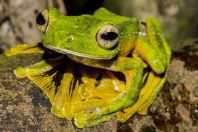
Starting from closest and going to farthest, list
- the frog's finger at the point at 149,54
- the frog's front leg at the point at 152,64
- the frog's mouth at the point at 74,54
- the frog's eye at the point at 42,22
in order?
the frog's mouth at the point at 74,54 < the frog's eye at the point at 42,22 < the frog's front leg at the point at 152,64 < the frog's finger at the point at 149,54

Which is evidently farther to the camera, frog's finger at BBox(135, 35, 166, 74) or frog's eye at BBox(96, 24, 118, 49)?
frog's finger at BBox(135, 35, 166, 74)

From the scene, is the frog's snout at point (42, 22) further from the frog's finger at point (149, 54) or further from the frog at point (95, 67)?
the frog's finger at point (149, 54)

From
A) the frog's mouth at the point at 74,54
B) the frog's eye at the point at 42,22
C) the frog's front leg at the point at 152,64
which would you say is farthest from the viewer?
the frog's front leg at the point at 152,64

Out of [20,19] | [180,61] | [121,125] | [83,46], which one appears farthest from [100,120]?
[20,19]

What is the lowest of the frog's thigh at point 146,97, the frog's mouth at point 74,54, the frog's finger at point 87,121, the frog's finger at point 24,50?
the frog's finger at point 24,50

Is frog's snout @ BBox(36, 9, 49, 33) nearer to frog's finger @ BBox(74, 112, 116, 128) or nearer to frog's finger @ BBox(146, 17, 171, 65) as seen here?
frog's finger @ BBox(74, 112, 116, 128)

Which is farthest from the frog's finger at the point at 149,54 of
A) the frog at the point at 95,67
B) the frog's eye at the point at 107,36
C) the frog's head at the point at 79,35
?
the frog's eye at the point at 107,36

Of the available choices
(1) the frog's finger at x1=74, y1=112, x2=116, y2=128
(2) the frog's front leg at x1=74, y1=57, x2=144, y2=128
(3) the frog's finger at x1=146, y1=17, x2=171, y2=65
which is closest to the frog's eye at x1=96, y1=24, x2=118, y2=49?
(2) the frog's front leg at x1=74, y1=57, x2=144, y2=128

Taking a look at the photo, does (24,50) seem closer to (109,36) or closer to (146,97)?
(109,36)
